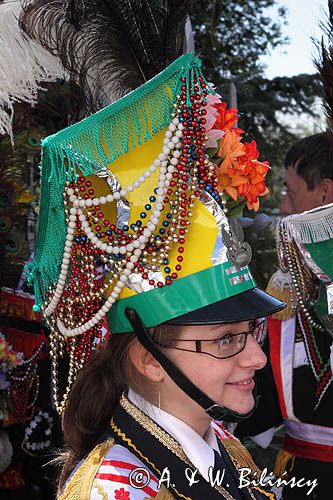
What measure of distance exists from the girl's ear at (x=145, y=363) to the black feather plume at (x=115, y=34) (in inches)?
30.2

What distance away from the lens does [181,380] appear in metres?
1.73

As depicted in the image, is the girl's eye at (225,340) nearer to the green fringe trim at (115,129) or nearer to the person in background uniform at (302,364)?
the green fringe trim at (115,129)

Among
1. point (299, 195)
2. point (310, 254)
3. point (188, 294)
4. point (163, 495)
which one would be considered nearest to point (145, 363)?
point (188, 294)

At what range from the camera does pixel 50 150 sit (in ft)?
6.01

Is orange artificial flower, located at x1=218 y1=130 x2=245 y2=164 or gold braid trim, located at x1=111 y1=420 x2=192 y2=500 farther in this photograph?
orange artificial flower, located at x1=218 y1=130 x2=245 y2=164

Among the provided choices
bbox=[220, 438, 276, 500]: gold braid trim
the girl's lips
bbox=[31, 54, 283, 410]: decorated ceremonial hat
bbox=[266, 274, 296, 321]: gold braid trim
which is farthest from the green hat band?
bbox=[266, 274, 296, 321]: gold braid trim

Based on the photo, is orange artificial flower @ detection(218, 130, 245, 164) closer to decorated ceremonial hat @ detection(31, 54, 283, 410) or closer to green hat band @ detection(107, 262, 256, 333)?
decorated ceremonial hat @ detection(31, 54, 283, 410)

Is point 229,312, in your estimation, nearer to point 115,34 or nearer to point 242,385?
point 242,385

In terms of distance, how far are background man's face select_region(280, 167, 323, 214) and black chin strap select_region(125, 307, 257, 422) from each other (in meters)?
1.72

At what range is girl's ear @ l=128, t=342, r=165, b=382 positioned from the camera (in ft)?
5.90

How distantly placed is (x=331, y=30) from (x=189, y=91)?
1113 mm

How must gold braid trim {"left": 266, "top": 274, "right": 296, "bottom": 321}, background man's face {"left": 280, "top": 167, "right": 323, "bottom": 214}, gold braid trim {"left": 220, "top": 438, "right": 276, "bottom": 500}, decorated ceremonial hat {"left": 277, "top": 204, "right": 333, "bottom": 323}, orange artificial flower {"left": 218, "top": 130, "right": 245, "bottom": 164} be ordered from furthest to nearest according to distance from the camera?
1. background man's face {"left": 280, "top": 167, "right": 323, "bottom": 214}
2. gold braid trim {"left": 266, "top": 274, "right": 296, "bottom": 321}
3. decorated ceremonial hat {"left": 277, "top": 204, "right": 333, "bottom": 323}
4. gold braid trim {"left": 220, "top": 438, "right": 276, "bottom": 500}
5. orange artificial flower {"left": 218, "top": 130, "right": 245, "bottom": 164}

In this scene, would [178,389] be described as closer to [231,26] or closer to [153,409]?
[153,409]

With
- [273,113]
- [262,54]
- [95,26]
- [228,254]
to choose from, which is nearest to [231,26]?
[262,54]
